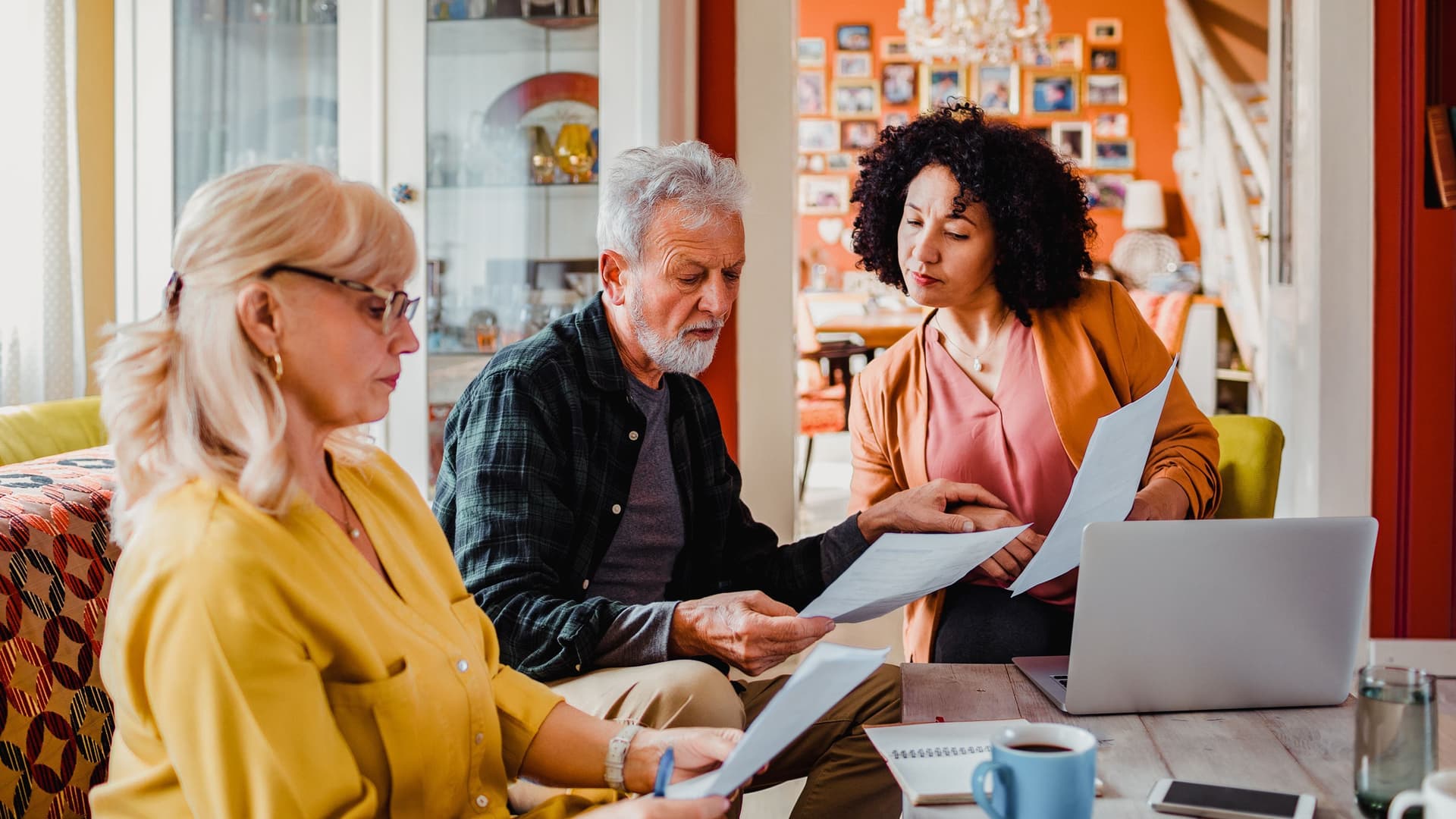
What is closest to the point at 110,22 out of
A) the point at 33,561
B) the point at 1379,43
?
the point at 33,561

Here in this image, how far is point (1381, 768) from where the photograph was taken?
3.04ft

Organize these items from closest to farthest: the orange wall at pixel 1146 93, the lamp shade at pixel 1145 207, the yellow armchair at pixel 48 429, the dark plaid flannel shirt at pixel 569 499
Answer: the dark plaid flannel shirt at pixel 569 499 → the yellow armchair at pixel 48 429 → the lamp shade at pixel 1145 207 → the orange wall at pixel 1146 93

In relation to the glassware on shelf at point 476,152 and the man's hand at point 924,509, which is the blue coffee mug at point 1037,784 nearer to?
the man's hand at point 924,509

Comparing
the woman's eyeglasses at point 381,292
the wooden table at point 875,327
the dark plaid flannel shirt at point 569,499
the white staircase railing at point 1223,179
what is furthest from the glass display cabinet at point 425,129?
the wooden table at point 875,327

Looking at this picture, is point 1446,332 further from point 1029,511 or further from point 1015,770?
point 1015,770

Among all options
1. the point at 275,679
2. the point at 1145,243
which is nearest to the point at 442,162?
the point at 275,679

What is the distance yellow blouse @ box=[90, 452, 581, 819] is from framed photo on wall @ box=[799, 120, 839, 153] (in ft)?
24.8

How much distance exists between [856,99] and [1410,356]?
579 cm

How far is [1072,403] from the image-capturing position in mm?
1870

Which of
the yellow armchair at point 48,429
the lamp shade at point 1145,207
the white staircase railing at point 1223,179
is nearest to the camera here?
the yellow armchair at point 48,429

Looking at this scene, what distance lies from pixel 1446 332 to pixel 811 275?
17.8 ft

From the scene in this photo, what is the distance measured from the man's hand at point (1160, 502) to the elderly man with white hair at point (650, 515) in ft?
0.76

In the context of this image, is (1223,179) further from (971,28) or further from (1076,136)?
(1076,136)

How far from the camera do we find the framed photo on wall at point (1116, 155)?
25.7 ft
